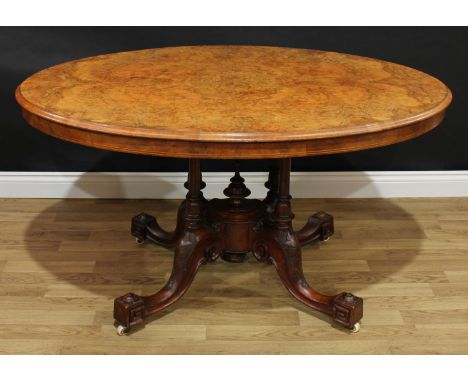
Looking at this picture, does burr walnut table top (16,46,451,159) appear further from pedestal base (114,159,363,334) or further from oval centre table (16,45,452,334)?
pedestal base (114,159,363,334)

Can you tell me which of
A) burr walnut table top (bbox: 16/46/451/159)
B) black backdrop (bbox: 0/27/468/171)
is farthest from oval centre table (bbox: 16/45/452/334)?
black backdrop (bbox: 0/27/468/171)

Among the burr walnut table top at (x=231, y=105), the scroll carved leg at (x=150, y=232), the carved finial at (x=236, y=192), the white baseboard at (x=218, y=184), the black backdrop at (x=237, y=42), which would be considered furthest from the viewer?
the white baseboard at (x=218, y=184)

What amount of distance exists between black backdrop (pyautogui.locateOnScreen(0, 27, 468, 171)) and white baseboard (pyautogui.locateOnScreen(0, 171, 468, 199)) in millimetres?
38

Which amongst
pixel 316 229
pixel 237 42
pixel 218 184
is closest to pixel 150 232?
pixel 218 184

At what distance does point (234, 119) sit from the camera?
219 centimetres

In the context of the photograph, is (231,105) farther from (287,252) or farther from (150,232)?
(150,232)

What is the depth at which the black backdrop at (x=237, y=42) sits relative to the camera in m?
3.61

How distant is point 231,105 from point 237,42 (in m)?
1.39

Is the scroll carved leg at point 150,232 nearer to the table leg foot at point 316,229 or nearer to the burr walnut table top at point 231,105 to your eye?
the table leg foot at point 316,229

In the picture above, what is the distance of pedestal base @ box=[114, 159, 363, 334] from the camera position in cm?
271

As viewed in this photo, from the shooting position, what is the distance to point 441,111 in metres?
2.40

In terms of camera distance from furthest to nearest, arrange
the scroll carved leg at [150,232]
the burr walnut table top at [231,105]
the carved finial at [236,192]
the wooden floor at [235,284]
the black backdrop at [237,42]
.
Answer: the black backdrop at [237,42]
the scroll carved leg at [150,232]
the carved finial at [236,192]
the wooden floor at [235,284]
the burr walnut table top at [231,105]

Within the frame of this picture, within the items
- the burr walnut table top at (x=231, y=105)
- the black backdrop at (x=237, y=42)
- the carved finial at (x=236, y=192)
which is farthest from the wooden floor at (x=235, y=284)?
the burr walnut table top at (x=231, y=105)

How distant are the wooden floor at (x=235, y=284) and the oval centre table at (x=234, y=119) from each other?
0.30ft
